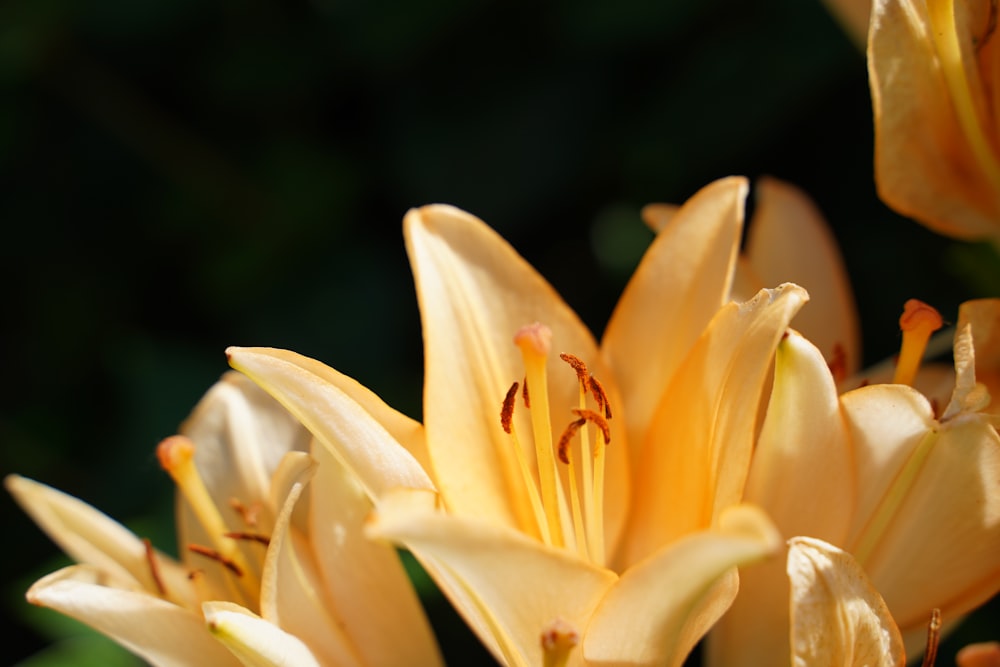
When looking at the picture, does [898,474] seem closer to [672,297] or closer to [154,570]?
[672,297]

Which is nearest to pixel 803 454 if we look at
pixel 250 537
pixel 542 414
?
pixel 542 414

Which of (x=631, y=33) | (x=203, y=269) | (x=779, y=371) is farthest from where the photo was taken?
(x=203, y=269)

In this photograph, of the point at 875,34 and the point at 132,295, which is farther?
the point at 132,295

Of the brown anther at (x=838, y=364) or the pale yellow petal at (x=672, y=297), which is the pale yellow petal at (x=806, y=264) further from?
the pale yellow petal at (x=672, y=297)

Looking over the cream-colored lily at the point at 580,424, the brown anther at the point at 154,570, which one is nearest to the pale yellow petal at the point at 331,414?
the cream-colored lily at the point at 580,424

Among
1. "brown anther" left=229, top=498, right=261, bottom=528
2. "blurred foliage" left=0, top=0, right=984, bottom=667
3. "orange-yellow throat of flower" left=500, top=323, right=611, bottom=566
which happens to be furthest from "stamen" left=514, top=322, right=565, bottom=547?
"blurred foliage" left=0, top=0, right=984, bottom=667

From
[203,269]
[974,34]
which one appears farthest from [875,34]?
[203,269]

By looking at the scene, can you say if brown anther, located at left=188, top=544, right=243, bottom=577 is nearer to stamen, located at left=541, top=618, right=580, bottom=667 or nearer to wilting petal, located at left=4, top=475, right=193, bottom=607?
wilting petal, located at left=4, top=475, right=193, bottom=607

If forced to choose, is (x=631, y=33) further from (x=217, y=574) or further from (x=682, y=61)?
(x=217, y=574)

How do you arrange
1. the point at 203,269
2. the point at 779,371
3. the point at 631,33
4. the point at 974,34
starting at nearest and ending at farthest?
the point at 779,371
the point at 974,34
the point at 631,33
the point at 203,269
